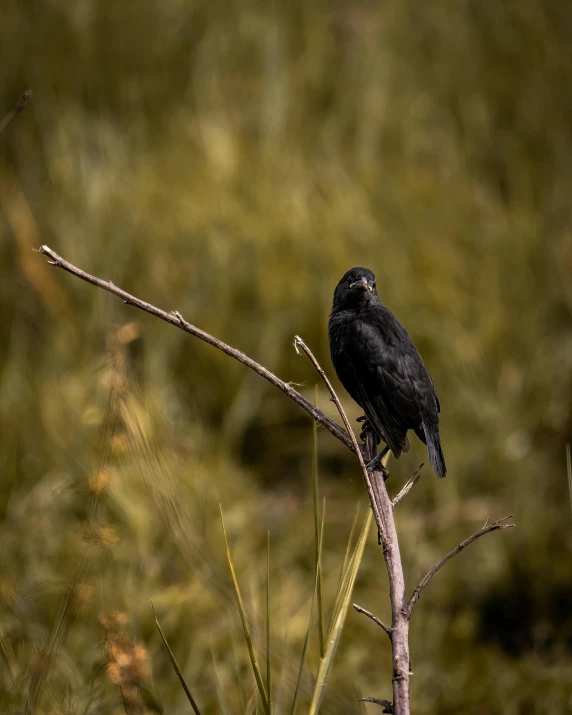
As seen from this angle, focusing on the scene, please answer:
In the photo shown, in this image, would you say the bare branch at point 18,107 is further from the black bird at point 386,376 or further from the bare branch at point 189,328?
the black bird at point 386,376

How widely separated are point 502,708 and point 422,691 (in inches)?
11.3

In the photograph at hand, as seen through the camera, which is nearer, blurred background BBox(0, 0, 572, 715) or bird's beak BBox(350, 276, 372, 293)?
bird's beak BBox(350, 276, 372, 293)

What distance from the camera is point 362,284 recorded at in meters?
2.66

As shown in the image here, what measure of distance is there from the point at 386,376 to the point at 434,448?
24 centimetres

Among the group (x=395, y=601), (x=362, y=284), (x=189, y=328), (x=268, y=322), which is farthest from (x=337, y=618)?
(x=268, y=322)

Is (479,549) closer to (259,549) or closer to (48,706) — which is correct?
(259,549)

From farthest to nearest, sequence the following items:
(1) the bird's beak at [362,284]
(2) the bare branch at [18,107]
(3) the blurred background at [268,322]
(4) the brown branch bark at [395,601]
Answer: (3) the blurred background at [268,322] → (1) the bird's beak at [362,284] → (2) the bare branch at [18,107] → (4) the brown branch bark at [395,601]

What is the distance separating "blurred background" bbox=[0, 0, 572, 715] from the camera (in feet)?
10.4

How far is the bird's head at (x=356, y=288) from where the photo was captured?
105 inches

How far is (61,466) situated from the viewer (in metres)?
3.78

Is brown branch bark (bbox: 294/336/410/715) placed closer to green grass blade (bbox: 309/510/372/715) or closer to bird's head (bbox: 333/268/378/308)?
green grass blade (bbox: 309/510/372/715)

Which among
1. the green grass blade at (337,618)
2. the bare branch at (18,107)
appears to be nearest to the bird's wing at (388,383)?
the green grass blade at (337,618)

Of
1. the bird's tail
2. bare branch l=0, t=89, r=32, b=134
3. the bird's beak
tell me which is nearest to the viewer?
bare branch l=0, t=89, r=32, b=134

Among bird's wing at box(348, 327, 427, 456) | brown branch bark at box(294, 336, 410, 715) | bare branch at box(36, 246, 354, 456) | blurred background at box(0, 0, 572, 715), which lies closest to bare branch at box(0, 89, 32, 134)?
bare branch at box(36, 246, 354, 456)
